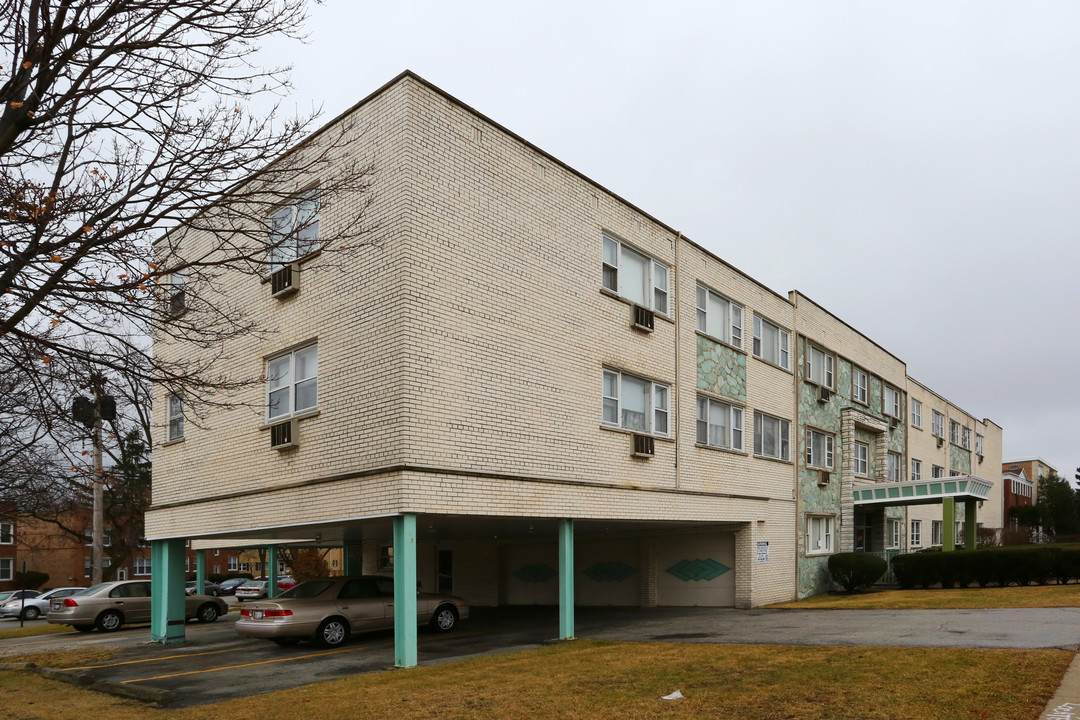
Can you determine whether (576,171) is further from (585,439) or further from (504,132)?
(585,439)

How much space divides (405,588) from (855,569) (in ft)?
62.7

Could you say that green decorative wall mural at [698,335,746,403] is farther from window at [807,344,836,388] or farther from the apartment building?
window at [807,344,836,388]

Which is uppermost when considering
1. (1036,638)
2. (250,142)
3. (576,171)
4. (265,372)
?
(576,171)

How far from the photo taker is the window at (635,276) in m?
20.0

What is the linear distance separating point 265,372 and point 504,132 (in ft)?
21.0

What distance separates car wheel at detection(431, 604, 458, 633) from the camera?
20.5m

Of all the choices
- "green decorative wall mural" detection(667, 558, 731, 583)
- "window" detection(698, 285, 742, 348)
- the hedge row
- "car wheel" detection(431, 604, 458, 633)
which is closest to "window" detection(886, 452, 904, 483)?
the hedge row

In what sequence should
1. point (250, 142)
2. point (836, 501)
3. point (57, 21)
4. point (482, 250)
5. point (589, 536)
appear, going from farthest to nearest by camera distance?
point (836, 501)
point (589, 536)
point (482, 250)
point (250, 142)
point (57, 21)

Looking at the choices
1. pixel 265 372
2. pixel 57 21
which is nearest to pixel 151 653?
pixel 265 372

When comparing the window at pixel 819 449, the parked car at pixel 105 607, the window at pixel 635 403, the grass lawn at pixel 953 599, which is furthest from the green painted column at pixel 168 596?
the window at pixel 819 449

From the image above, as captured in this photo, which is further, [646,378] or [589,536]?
[589,536]

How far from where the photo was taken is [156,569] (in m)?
20.2

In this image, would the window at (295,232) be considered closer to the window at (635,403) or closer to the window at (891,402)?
the window at (635,403)

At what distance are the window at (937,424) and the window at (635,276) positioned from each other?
2945 centimetres
